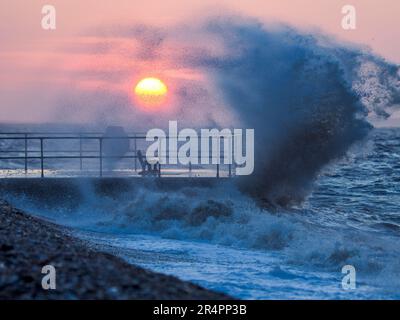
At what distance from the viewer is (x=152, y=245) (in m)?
14.3

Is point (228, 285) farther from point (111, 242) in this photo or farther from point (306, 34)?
point (306, 34)

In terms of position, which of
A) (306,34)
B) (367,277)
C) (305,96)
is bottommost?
(367,277)

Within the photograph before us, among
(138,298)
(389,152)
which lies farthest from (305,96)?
(389,152)

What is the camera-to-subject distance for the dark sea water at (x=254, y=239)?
1006cm

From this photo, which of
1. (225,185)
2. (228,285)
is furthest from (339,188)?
(228,285)

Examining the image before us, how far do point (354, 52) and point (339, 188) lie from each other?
26.3 ft

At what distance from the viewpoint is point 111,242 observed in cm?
1454

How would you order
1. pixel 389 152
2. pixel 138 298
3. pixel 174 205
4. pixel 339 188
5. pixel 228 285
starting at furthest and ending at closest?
1. pixel 389 152
2. pixel 339 188
3. pixel 174 205
4. pixel 228 285
5. pixel 138 298

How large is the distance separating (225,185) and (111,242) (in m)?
6.69

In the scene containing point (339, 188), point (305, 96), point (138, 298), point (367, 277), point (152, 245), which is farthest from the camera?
point (339, 188)

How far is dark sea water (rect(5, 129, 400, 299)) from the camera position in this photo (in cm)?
1006

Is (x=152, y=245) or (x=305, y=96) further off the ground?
(x=305, y=96)

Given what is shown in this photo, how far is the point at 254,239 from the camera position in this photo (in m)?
14.7

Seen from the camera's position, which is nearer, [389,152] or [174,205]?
[174,205]
